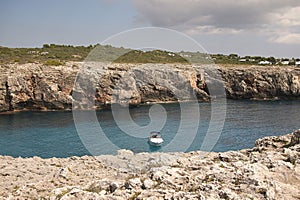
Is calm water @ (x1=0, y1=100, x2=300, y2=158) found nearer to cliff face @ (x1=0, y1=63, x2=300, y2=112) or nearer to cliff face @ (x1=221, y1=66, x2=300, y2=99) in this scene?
cliff face @ (x1=0, y1=63, x2=300, y2=112)

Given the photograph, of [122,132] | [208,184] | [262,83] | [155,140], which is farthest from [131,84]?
[208,184]

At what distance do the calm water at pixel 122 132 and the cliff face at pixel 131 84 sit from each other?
462cm

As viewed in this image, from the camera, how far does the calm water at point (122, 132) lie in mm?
41156

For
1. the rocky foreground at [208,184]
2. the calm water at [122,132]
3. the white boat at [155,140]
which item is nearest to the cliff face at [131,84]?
the calm water at [122,132]

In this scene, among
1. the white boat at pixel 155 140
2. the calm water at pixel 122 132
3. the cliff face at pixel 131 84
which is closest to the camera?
the calm water at pixel 122 132

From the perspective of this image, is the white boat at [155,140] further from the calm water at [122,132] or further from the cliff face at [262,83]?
the cliff face at [262,83]

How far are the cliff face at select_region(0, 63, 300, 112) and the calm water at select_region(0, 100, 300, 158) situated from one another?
4.62 m

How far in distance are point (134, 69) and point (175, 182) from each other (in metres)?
68.9

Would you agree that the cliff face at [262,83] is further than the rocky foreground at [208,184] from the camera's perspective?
Yes

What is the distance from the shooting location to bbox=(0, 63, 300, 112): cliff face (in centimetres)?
7038

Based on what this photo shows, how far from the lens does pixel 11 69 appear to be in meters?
70.6

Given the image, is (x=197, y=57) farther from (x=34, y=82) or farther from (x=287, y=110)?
(x=34, y=82)

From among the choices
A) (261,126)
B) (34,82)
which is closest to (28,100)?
(34,82)

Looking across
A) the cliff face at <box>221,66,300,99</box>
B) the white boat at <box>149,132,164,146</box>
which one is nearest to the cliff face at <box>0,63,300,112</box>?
the cliff face at <box>221,66,300,99</box>
